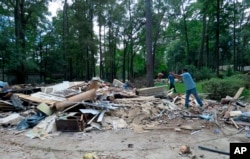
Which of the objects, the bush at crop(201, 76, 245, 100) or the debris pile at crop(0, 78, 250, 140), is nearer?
the debris pile at crop(0, 78, 250, 140)

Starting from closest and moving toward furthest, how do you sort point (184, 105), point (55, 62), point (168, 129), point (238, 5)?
point (168, 129) → point (184, 105) → point (55, 62) → point (238, 5)

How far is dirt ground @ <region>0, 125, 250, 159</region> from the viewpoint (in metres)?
4.51

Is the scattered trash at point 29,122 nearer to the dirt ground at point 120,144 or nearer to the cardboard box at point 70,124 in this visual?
the dirt ground at point 120,144

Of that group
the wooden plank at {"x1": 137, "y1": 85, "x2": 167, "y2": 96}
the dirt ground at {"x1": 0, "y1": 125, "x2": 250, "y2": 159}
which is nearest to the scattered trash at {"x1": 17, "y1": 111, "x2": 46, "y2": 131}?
the dirt ground at {"x1": 0, "y1": 125, "x2": 250, "y2": 159}

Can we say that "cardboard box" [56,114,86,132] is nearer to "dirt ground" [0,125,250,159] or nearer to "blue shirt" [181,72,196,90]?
"dirt ground" [0,125,250,159]

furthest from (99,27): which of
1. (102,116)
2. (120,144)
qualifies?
(120,144)

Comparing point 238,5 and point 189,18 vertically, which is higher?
point 238,5

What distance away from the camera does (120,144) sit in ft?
17.1

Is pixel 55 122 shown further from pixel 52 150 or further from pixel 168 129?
pixel 168 129

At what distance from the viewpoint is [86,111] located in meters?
6.92

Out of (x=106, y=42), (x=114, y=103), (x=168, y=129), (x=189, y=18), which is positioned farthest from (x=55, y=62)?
(x=168, y=129)

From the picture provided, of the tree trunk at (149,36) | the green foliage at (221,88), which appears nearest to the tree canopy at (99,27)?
the tree trunk at (149,36)

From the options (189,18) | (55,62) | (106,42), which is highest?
(189,18)

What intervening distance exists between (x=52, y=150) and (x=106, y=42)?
27583 millimetres
